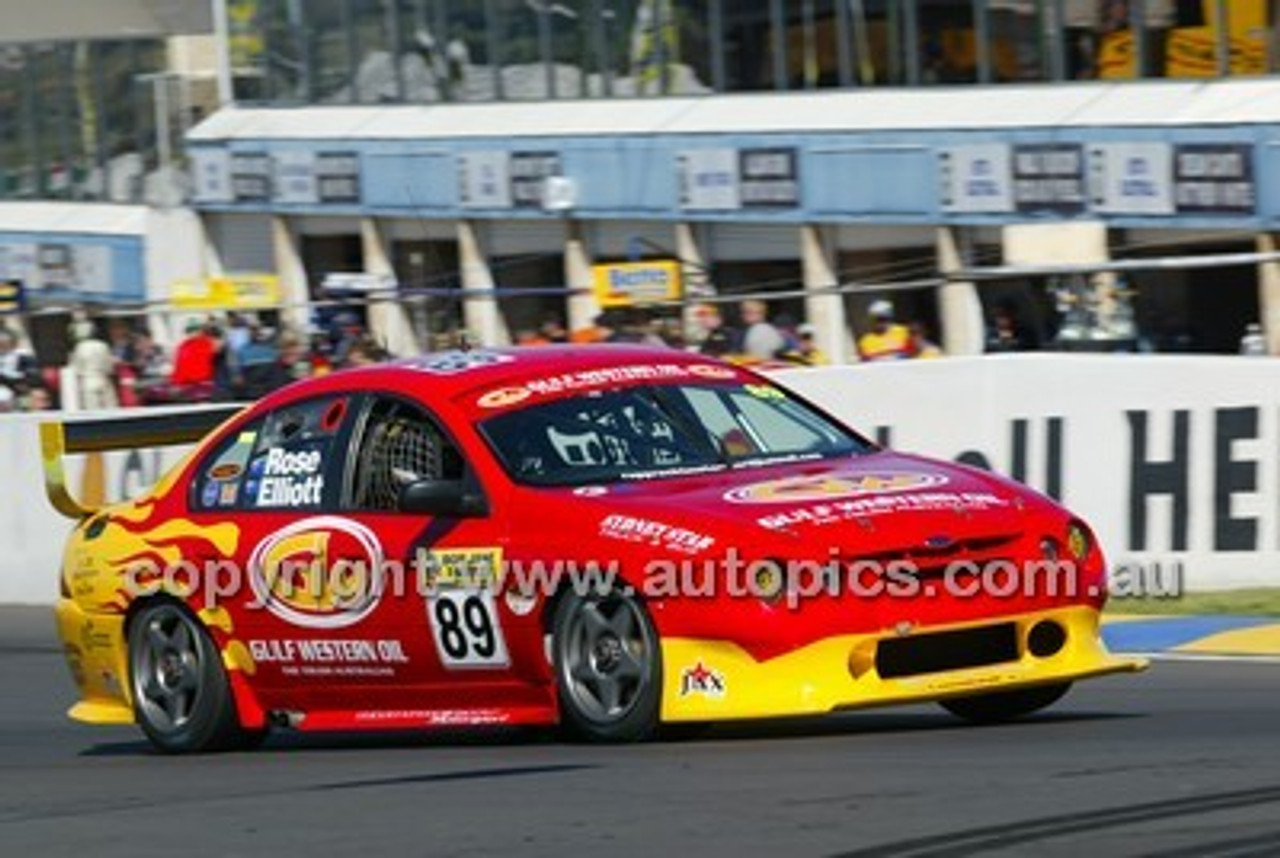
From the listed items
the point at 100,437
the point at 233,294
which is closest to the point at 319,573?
the point at 100,437

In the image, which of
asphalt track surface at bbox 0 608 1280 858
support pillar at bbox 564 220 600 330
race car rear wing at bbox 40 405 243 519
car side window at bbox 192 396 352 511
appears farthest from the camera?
support pillar at bbox 564 220 600 330

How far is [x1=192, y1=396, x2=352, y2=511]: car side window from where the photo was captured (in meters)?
10.9

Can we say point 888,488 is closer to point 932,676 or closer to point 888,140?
point 932,676

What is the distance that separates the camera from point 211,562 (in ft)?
36.6

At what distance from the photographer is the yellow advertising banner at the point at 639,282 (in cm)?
2398

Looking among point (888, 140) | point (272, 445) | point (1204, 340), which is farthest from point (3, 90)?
point (272, 445)

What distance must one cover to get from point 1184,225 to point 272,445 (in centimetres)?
1648

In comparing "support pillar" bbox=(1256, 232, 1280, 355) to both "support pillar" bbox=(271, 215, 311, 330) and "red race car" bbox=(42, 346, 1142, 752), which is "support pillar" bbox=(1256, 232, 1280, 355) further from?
"support pillar" bbox=(271, 215, 311, 330)

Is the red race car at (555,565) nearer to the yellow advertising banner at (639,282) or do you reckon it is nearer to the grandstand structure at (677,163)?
the grandstand structure at (677,163)

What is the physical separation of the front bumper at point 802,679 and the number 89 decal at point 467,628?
755 millimetres

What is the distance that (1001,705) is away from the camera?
10367 millimetres

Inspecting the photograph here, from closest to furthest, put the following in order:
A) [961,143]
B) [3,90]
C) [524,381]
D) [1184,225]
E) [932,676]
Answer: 1. [932,676]
2. [524,381]
3. [1184,225]
4. [961,143]
5. [3,90]

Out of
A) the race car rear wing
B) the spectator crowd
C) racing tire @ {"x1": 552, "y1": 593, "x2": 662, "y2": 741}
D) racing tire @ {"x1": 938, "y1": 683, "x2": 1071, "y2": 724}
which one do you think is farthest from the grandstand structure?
racing tire @ {"x1": 552, "y1": 593, "x2": 662, "y2": 741}

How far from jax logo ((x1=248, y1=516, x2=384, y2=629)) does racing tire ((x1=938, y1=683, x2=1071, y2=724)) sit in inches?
75.3
